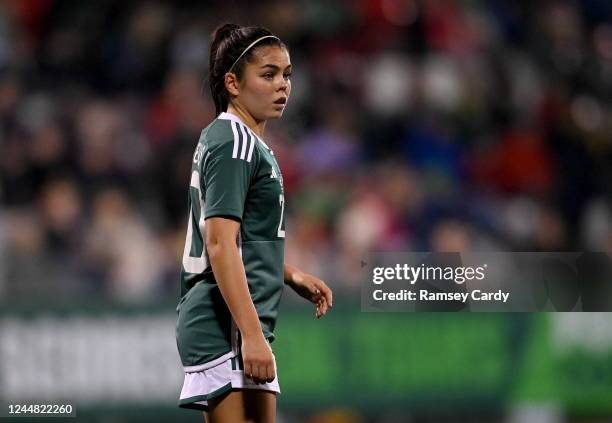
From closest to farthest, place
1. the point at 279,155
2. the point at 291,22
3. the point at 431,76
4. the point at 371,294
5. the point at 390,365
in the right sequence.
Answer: the point at 371,294, the point at 390,365, the point at 279,155, the point at 431,76, the point at 291,22

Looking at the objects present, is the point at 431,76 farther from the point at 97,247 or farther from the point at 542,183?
the point at 97,247

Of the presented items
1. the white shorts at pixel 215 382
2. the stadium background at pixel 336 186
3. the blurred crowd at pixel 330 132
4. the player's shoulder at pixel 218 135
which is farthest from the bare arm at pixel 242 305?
the blurred crowd at pixel 330 132

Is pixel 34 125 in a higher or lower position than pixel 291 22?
lower

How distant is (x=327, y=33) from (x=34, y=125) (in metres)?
2.47

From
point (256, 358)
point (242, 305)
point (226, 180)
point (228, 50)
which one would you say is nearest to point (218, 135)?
point (226, 180)

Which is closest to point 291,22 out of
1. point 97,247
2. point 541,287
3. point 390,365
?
point 97,247

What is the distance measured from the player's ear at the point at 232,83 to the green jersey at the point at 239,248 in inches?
2.8

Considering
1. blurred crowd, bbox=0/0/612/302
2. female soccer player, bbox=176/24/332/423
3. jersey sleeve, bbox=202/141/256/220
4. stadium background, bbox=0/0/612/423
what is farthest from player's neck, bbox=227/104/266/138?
blurred crowd, bbox=0/0/612/302

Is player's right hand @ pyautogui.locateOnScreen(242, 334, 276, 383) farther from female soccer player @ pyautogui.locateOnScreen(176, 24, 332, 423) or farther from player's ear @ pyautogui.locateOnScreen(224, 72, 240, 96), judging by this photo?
player's ear @ pyautogui.locateOnScreen(224, 72, 240, 96)

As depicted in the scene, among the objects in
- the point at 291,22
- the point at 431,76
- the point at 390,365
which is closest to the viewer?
the point at 390,365

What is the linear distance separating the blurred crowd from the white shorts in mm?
3014

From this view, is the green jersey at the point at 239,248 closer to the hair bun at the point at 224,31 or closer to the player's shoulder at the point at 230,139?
the player's shoulder at the point at 230,139

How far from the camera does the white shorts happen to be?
294 centimetres

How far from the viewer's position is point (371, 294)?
4258mm
